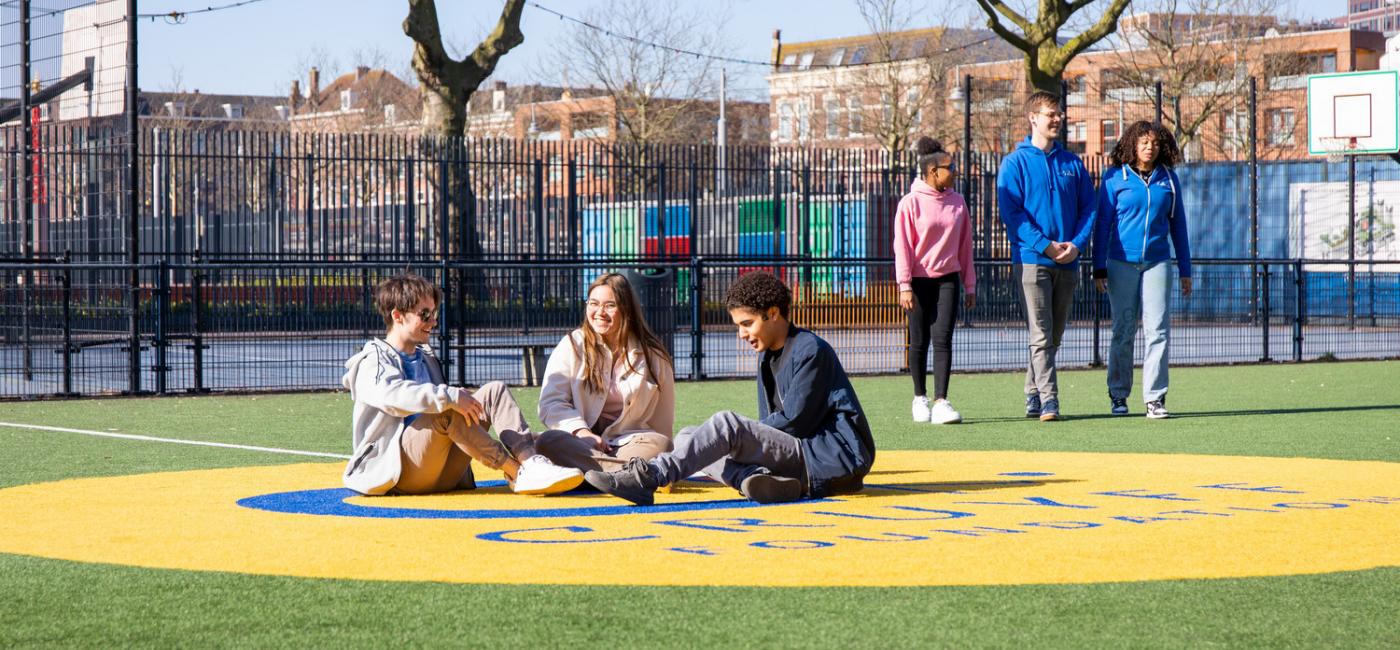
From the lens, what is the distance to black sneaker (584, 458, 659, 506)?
614 centimetres

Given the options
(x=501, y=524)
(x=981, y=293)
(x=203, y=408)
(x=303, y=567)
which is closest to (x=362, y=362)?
(x=501, y=524)

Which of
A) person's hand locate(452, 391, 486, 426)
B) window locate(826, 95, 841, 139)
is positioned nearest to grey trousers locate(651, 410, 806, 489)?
person's hand locate(452, 391, 486, 426)

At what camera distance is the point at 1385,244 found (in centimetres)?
3034

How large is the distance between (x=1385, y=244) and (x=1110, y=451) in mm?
24116

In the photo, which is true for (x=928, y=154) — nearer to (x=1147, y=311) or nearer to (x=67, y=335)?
(x=1147, y=311)

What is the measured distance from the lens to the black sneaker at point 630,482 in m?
6.14

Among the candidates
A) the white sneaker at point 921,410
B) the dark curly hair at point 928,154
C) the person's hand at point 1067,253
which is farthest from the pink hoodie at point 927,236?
the white sneaker at point 921,410

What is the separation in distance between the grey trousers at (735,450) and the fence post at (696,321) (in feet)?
28.7

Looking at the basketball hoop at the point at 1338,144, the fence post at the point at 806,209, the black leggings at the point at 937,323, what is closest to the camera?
the black leggings at the point at 937,323

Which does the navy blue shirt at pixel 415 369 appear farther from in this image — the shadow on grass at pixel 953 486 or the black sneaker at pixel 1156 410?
the black sneaker at pixel 1156 410

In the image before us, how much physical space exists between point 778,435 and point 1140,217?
5.08m

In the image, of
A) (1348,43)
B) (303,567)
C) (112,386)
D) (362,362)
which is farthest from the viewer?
(1348,43)

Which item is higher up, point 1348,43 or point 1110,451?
point 1348,43

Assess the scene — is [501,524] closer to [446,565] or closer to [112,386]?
[446,565]
